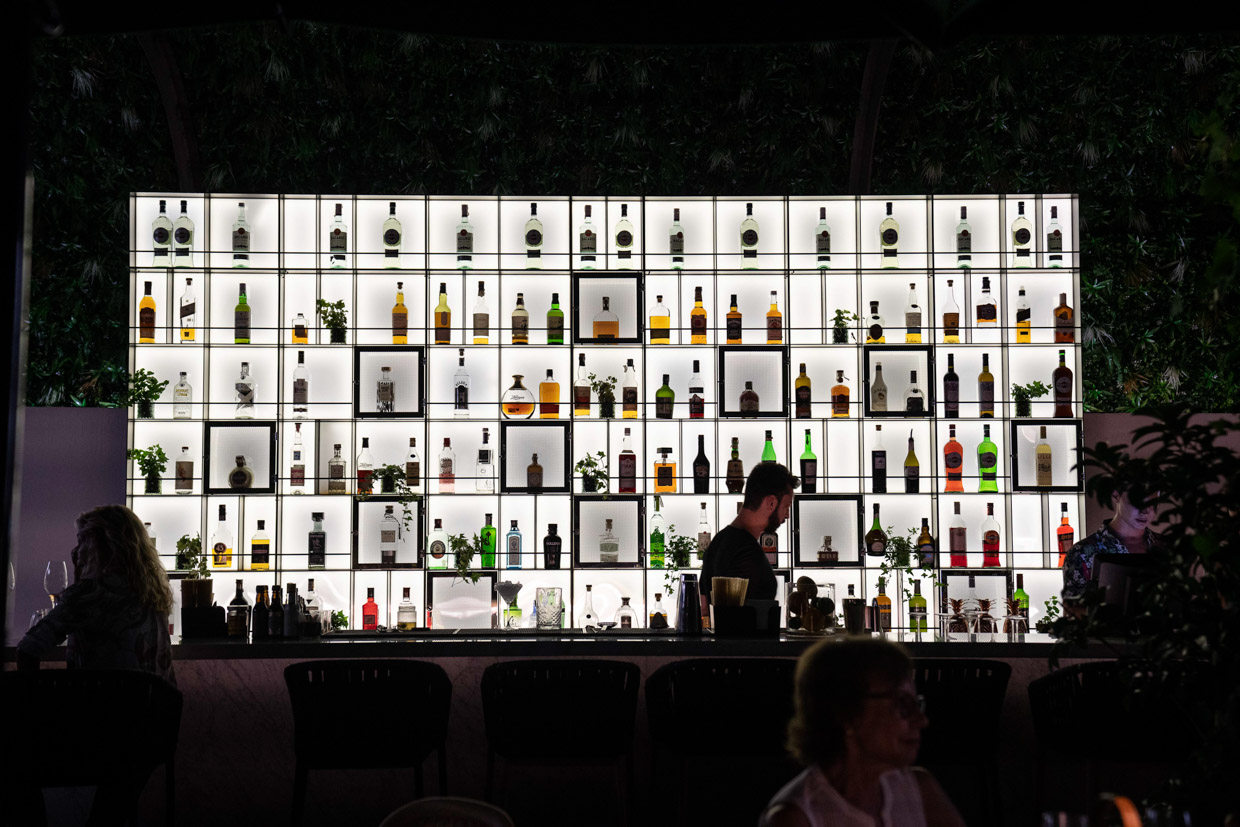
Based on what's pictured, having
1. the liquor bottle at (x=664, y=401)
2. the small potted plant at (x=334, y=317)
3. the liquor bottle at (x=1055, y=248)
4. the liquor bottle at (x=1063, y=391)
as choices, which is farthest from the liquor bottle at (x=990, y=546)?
the small potted plant at (x=334, y=317)

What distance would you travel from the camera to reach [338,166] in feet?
22.7

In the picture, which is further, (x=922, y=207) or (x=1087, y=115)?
(x=1087, y=115)

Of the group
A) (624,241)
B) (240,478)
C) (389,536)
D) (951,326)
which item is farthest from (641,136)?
(240,478)

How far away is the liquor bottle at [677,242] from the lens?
18.9 feet

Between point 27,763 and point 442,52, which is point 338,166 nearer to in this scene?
point 442,52

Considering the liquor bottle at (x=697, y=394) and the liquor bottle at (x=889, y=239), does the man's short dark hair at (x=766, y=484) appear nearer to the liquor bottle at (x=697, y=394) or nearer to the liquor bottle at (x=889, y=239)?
the liquor bottle at (x=697, y=394)

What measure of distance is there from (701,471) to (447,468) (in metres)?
1.25

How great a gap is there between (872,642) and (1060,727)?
1893 mm

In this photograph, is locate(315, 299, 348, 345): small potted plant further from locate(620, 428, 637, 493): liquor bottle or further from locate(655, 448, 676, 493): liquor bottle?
locate(655, 448, 676, 493): liquor bottle

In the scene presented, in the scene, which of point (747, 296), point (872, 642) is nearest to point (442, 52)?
point (747, 296)

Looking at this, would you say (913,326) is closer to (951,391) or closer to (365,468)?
(951,391)

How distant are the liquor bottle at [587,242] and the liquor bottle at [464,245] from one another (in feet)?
1.76

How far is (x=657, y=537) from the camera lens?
5.69 m

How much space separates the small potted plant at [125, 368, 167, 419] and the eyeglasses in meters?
4.48
